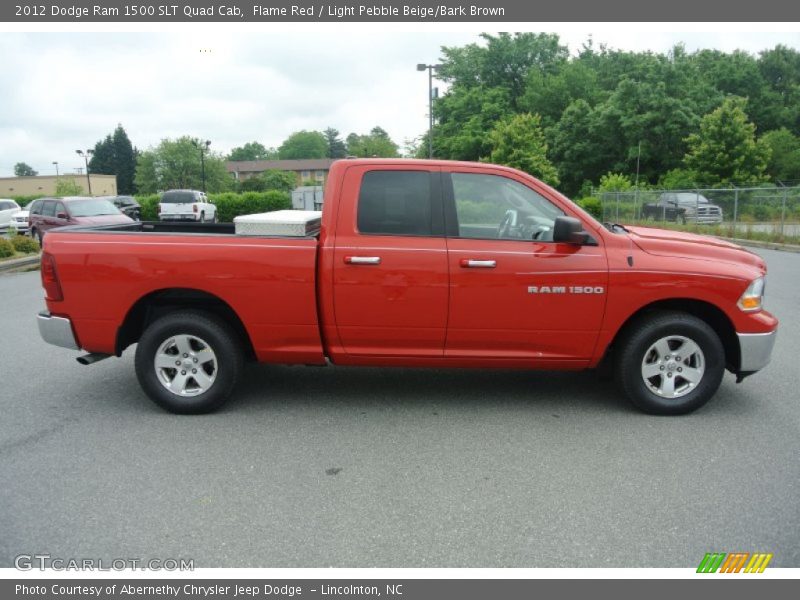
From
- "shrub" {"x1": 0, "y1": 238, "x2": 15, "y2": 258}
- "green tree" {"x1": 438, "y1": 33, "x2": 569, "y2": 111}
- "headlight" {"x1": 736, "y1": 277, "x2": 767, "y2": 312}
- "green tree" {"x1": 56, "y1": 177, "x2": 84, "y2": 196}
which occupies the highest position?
"green tree" {"x1": 438, "y1": 33, "x2": 569, "y2": 111}

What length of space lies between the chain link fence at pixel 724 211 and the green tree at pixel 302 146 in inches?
5540

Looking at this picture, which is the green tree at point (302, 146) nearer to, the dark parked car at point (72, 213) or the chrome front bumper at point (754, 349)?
the dark parked car at point (72, 213)

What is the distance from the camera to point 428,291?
15.8 ft

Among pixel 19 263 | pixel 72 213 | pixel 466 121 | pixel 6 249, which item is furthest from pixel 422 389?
pixel 466 121

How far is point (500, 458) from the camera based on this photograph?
13.9 ft

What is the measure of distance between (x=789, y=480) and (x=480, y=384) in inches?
102

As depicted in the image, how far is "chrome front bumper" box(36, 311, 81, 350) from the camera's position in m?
5.07

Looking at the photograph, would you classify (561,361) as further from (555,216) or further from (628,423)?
(555,216)

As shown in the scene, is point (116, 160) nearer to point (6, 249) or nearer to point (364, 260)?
point (6, 249)

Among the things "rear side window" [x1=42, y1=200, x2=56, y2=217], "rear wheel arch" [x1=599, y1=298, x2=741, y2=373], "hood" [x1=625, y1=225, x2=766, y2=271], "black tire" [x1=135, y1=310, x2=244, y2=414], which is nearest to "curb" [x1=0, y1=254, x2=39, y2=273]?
"rear side window" [x1=42, y1=200, x2=56, y2=217]

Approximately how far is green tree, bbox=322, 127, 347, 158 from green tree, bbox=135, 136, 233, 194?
92.0 m

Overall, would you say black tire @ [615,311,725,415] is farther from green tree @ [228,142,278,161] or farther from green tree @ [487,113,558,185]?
green tree @ [228,142,278,161]

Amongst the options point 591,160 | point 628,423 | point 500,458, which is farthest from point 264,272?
point 591,160

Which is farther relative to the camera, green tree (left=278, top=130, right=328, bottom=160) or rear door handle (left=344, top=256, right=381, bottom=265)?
green tree (left=278, top=130, right=328, bottom=160)
